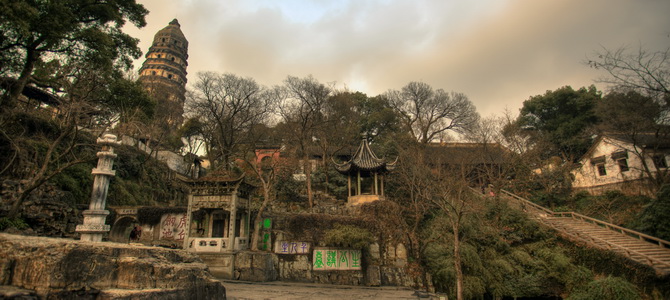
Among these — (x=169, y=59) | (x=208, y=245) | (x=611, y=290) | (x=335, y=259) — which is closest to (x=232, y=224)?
(x=208, y=245)

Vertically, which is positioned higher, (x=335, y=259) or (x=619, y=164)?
(x=619, y=164)

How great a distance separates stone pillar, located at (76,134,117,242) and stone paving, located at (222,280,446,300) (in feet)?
13.6

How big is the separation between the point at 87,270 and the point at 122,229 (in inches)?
571

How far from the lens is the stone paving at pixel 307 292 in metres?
9.32

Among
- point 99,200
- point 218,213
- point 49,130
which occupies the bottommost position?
point 218,213

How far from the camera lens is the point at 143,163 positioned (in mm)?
21531

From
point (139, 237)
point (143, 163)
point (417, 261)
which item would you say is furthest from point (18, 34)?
point (417, 261)

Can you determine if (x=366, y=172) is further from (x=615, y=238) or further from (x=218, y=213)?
(x=615, y=238)

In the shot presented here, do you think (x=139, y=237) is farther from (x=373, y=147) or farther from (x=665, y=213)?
(x=665, y=213)

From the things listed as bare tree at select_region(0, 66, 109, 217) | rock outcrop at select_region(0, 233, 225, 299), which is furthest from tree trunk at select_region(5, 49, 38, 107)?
rock outcrop at select_region(0, 233, 225, 299)

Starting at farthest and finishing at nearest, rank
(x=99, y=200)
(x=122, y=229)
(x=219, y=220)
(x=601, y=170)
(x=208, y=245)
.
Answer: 1. (x=601, y=170)
2. (x=122, y=229)
3. (x=219, y=220)
4. (x=208, y=245)
5. (x=99, y=200)

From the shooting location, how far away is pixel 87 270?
419 centimetres

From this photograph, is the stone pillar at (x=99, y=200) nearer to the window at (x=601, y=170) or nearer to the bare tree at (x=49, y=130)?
the bare tree at (x=49, y=130)

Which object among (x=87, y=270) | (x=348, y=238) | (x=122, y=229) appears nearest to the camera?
(x=87, y=270)
